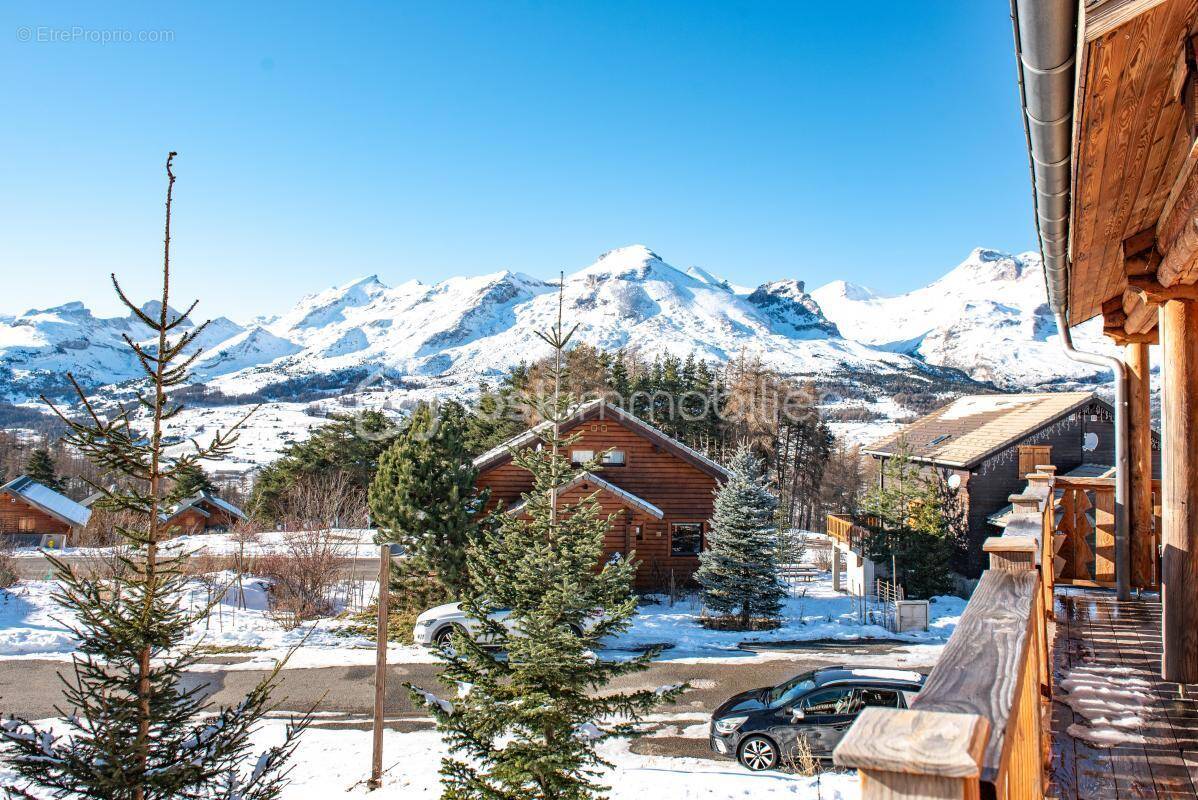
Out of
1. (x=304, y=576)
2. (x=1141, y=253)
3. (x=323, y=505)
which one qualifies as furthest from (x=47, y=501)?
(x=1141, y=253)

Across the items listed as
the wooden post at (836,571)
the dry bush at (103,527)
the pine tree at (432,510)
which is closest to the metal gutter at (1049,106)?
the dry bush at (103,527)

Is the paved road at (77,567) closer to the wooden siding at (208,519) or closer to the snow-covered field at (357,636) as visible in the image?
the snow-covered field at (357,636)

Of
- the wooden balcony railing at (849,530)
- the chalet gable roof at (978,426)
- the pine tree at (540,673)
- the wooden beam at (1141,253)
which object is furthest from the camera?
the chalet gable roof at (978,426)

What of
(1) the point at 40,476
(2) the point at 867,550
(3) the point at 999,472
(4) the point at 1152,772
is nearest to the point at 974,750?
(4) the point at 1152,772

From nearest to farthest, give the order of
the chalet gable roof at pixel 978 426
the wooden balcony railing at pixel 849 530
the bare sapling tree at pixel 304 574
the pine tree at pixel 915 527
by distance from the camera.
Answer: the bare sapling tree at pixel 304 574 < the pine tree at pixel 915 527 < the wooden balcony railing at pixel 849 530 < the chalet gable roof at pixel 978 426

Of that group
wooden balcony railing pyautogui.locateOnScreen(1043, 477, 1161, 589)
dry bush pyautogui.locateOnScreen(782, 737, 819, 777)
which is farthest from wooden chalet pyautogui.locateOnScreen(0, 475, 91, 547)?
wooden balcony railing pyautogui.locateOnScreen(1043, 477, 1161, 589)

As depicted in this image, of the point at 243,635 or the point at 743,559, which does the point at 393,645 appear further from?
the point at 743,559

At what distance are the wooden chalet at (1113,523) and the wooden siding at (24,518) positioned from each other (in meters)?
47.1

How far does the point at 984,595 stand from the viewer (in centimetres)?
273

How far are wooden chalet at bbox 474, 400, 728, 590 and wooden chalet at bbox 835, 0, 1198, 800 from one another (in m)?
17.3

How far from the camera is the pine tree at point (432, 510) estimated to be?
18.8 metres

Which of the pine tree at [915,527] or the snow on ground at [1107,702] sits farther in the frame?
the pine tree at [915,527]

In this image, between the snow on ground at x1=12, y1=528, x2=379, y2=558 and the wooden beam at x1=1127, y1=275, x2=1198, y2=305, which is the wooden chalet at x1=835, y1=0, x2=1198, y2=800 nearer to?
the wooden beam at x1=1127, y1=275, x2=1198, y2=305

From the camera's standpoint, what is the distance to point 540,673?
7.62 m
